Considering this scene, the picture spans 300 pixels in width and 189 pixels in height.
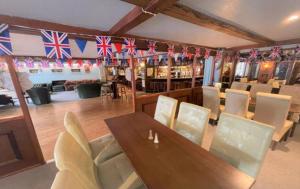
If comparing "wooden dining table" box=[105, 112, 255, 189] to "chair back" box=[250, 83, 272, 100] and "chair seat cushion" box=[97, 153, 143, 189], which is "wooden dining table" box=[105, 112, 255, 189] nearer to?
"chair seat cushion" box=[97, 153, 143, 189]

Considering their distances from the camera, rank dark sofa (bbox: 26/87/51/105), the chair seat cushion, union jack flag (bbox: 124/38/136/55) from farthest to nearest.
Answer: dark sofa (bbox: 26/87/51/105) < union jack flag (bbox: 124/38/136/55) < the chair seat cushion

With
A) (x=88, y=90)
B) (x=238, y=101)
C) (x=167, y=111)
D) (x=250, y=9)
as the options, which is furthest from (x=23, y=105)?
(x=88, y=90)

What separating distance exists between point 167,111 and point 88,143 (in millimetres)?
1204

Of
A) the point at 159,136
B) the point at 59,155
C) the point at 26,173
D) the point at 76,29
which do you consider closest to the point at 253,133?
the point at 159,136

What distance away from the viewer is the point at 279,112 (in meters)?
1.96

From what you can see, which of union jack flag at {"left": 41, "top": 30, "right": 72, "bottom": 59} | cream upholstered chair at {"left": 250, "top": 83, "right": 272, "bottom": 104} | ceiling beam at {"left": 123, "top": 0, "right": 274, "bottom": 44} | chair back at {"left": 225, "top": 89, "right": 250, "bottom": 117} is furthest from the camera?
cream upholstered chair at {"left": 250, "top": 83, "right": 272, "bottom": 104}

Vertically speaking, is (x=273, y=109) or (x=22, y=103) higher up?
(x=22, y=103)

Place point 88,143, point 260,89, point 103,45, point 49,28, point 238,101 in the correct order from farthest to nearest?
point 260,89, point 238,101, point 103,45, point 49,28, point 88,143

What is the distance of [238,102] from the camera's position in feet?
8.13

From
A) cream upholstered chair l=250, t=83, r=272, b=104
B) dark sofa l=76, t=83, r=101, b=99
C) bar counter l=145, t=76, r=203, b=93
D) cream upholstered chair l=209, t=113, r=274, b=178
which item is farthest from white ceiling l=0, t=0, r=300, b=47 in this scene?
dark sofa l=76, t=83, r=101, b=99

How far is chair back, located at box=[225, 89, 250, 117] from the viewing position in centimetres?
238

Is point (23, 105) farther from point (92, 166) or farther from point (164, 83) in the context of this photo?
point (164, 83)

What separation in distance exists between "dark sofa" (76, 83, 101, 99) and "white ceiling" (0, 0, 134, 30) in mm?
5343

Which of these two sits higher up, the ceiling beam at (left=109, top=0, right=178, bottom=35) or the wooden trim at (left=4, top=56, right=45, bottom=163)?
the ceiling beam at (left=109, top=0, right=178, bottom=35)
